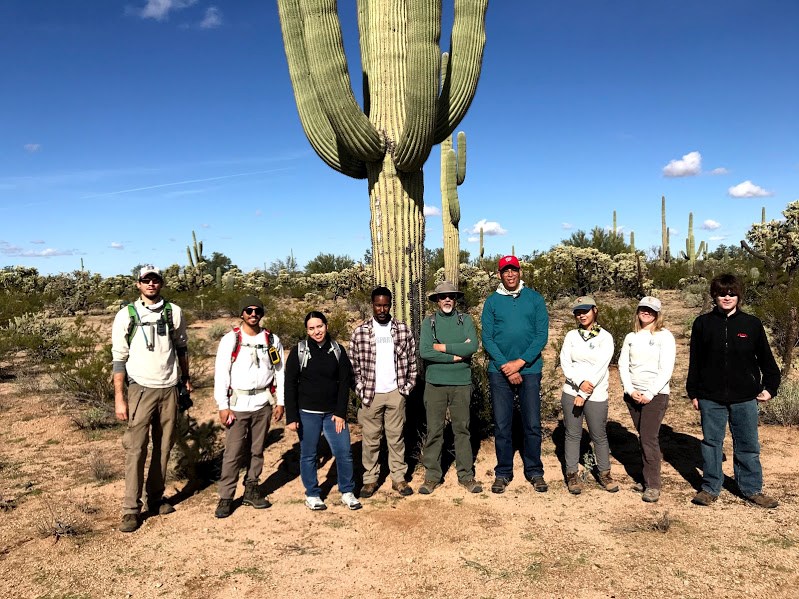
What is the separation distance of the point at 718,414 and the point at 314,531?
313cm

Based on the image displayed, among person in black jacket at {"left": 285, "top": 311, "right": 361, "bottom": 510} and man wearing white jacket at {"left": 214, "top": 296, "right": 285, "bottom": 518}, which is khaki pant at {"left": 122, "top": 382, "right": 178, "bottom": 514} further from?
person in black jacket at {"left": 285, "top": 311, "right": 361, "bottom": 510}

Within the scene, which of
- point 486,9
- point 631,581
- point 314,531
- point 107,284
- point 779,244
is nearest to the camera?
point 631,581

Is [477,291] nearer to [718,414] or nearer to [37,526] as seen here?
[718,414]

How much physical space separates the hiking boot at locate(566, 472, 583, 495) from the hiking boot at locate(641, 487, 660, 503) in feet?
1.57

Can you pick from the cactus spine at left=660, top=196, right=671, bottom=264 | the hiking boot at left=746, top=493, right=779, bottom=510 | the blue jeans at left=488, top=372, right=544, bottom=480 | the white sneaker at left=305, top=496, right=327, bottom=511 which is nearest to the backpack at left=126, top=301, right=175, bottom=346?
the white sneaker at left=305, top=496, right=327, bottom=511

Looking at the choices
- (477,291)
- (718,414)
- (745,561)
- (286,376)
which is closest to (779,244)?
(477,291)

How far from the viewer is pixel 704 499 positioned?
3.94m

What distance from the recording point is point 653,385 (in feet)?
13.0

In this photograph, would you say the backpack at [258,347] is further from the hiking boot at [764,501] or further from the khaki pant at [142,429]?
the hiking boot at [764,501]

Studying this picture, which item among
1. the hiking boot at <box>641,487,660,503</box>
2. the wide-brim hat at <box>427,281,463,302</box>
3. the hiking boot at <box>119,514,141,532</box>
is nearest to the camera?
the hiking boot at <box>119,514,141,532</box>

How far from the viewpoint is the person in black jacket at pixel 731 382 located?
3.82m

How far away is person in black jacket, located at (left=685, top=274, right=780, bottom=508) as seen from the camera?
3.82 m

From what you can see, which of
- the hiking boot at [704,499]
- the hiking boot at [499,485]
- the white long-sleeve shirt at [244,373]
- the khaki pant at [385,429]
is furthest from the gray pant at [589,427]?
the white long-sleeve shirt at [244,373]

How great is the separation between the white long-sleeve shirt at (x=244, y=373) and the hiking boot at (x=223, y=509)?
29.2 inches
